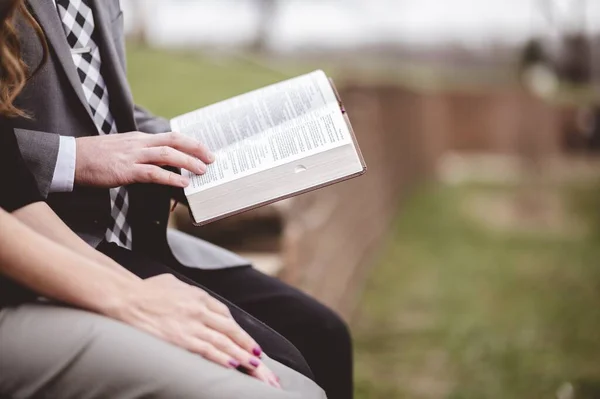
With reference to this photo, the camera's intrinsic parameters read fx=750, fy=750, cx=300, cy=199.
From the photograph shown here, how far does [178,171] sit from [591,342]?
3.71 metres

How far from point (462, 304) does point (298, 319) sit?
3922 mm

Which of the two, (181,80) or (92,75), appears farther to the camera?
(181,80)

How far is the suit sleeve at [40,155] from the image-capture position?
1.41 meters

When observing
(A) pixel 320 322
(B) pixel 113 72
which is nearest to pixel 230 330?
(A) pixel 320 322

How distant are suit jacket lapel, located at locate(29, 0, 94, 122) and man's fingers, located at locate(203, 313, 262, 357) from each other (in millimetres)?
569

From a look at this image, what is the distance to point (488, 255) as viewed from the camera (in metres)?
7.34

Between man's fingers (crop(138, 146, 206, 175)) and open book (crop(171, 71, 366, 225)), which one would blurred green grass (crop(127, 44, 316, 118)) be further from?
man's fingers (crop(138, 146, 206, 175))

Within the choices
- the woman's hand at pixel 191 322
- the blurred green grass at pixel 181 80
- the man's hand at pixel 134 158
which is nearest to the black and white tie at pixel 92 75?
the man's hand at pixel 134 158

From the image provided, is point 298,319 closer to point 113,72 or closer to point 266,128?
point 266,128

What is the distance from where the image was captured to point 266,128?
155 cm

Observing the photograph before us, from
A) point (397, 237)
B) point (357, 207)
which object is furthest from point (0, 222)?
point (397, 237)

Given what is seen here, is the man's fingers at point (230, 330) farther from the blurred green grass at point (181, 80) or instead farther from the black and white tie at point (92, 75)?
the blurred green grass at point (181, 80)

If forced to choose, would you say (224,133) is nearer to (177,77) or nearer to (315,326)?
(315,326)

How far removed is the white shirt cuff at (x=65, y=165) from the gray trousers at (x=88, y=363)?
357 millimetres
